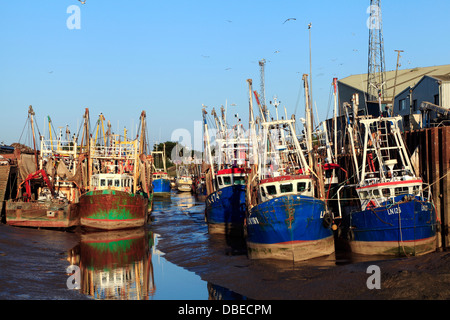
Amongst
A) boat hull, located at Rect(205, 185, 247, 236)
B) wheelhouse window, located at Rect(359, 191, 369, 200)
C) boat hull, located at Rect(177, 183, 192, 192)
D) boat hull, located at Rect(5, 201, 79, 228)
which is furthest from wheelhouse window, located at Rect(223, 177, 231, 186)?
boat hull, located at Rect(177, 183, 192, 192)

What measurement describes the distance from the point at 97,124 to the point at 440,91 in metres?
32.7

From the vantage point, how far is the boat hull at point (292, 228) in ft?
75.7

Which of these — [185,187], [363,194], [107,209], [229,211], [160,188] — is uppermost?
[363,194]

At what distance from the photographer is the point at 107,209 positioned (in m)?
36.6

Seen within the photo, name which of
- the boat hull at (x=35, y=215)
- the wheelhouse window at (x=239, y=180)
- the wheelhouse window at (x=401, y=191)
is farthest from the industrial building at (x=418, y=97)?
the boat hull at (x=35, y=215)

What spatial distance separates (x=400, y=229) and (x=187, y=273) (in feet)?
32.4

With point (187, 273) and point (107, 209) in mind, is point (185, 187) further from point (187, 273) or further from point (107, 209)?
point (187, 273)

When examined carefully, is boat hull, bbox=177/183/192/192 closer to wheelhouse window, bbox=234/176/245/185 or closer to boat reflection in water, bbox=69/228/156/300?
boat reflection in water, bbox=69/228/156/300

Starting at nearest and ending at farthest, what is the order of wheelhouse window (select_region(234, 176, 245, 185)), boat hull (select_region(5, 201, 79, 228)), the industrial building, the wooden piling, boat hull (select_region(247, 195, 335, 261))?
boat hull (select_region(247, 195, 335, 261)), the wooden piling, boat hull (select_region(5, 201, 79, 228)), wheelhouse window (select_region(234, 176, 245, 185)), the industrial building

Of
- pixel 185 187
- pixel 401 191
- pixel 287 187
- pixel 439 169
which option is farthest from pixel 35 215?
pixel 185 187

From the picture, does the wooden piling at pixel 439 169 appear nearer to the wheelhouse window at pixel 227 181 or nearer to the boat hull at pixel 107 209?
the wheelhouse window at pixel 227 181

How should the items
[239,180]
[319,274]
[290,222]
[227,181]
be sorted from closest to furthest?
1. [319,274]
2. [290,222]
3. [239,180]
4. [227,181]

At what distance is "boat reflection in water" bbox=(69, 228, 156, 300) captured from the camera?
805 inches
